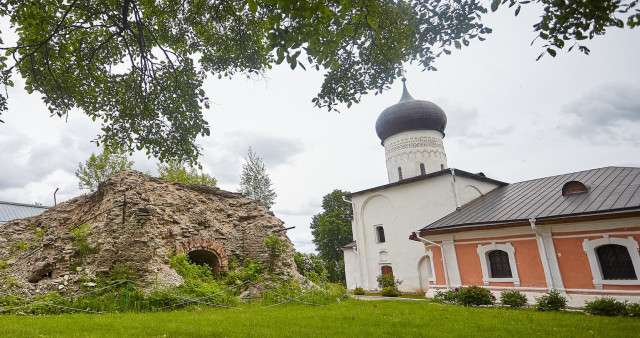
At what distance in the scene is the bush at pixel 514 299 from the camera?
1161 centimetres

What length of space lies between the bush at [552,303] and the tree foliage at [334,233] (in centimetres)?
2292

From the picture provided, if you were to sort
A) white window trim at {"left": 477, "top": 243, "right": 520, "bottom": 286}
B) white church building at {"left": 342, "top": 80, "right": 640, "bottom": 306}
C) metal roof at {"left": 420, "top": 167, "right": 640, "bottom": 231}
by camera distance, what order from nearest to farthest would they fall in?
white church building at {"left": 342, "top": 80, "right": 640, "bottom": 306} < metal roof at {"left": 420, "top": 167, "right": 640, "bottom": 231} < white window trim at {"left": 477, "top": 243, "right": 520, "bottom": 286}

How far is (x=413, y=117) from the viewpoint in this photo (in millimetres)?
24500

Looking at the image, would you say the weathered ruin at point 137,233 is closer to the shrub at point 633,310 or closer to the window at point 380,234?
the window at point 380,234

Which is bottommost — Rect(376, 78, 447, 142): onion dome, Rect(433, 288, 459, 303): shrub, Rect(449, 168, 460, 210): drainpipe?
Rect(433, 288, 459, 303): shrub

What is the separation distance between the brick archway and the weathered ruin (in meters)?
0.03

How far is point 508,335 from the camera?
6.32 metres

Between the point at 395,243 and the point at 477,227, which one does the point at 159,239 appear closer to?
the point at 477,227

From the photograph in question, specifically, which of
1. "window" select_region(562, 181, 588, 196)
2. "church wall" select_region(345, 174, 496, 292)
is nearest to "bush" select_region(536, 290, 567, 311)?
"window" select_region(562, 181, 588, 196)

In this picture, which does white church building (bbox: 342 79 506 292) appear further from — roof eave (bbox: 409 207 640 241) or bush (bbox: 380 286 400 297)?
roof eave (bbox: 409 207 640 241)

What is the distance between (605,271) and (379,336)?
30.8 feet

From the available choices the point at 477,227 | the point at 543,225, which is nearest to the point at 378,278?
the point at 477,227

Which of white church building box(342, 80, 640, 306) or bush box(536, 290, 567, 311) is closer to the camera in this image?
bush box(536, 290, 567, 311)

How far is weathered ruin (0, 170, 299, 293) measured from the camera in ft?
33.0
